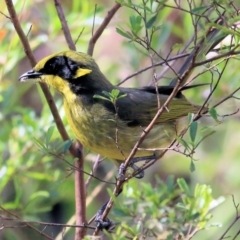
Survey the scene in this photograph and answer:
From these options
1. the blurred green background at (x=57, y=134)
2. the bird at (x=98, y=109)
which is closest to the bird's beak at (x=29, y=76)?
the bird at (x=98, y=109)

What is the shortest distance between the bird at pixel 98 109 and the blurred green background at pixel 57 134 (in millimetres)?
199

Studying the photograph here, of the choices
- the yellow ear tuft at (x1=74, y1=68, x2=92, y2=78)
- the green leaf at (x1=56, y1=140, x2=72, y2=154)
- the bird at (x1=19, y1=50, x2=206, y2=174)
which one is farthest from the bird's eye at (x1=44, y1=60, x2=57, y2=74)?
the green leaf at (x1=56, y1=140, x2=72, y2=154)

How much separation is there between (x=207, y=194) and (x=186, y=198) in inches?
3.6

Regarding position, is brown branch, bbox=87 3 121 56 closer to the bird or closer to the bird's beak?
the bird

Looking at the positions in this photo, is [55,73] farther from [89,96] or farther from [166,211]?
[166,211]

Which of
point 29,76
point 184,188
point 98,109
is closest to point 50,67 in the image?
point 29,76

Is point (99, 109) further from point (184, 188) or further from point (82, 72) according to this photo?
point (184, 188)

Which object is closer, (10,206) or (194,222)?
(194,222)

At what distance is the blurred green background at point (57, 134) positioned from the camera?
3289 mm

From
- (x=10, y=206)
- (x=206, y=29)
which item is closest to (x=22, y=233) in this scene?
(x=10, y=206)

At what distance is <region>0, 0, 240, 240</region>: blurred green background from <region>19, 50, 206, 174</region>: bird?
0.65 ft

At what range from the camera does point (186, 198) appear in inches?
81.8

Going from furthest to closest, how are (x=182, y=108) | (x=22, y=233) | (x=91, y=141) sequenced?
(x=22, y=233)
(x=182, y=108)
(x=91, y=141)

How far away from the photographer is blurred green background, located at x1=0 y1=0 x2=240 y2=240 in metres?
3.29
